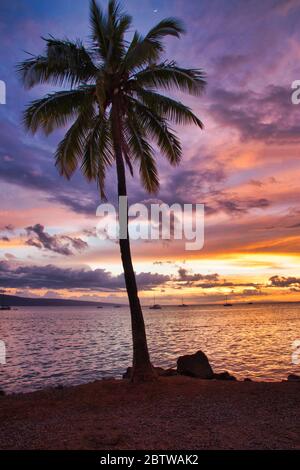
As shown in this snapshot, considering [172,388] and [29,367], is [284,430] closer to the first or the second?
[172,388]

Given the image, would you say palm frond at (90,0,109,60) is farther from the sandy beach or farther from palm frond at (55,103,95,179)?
the sandy beach

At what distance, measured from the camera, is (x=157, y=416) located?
10.8m

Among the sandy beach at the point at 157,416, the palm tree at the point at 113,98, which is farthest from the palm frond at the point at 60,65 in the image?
the sandy beach at the point at 157,416

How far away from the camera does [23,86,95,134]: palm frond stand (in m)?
15.2

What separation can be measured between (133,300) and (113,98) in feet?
26.0

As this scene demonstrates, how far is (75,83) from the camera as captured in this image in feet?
50.8

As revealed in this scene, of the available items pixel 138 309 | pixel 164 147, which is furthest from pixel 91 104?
pixel 138 309

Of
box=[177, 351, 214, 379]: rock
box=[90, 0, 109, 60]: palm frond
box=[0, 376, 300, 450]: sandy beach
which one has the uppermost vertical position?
box=[90, 0, 109, 60]: palm frond

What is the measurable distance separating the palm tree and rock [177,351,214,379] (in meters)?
5.25

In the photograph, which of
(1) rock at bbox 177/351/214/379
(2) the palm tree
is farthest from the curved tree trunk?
(1) rock at bbox 177/351/214/379

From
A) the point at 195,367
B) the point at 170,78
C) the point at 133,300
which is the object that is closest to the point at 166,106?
the point at 170,78

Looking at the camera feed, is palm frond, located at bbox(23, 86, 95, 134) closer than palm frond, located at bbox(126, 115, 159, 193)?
Yes

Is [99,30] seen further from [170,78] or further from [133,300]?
[133,300]

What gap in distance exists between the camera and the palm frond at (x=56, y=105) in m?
15.2
